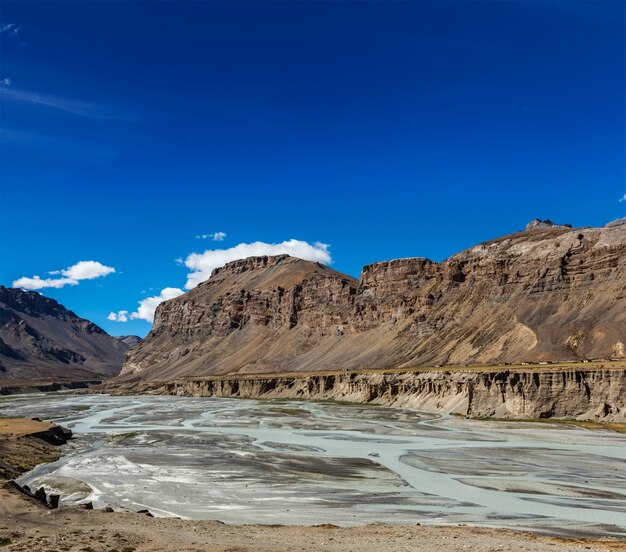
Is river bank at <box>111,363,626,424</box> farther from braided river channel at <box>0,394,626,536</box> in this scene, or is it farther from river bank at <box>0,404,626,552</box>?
river bank at <box>0,404,626,552</box>

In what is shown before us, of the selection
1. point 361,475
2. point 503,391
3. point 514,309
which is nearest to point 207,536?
point 361,475

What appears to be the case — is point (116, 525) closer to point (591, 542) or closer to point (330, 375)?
point (591, 542)

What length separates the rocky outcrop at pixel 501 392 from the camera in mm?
74188

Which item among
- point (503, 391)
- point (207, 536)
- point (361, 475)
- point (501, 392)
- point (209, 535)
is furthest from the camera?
point (501, 392)

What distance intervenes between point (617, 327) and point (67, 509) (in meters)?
115

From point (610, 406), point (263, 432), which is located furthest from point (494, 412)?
point (263, 432)

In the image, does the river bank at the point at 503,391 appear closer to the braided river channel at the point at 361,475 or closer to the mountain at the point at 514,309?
the braided river channel at the point at 361,475

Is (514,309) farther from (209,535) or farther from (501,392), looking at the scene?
(209,535)

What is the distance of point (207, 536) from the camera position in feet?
76.2

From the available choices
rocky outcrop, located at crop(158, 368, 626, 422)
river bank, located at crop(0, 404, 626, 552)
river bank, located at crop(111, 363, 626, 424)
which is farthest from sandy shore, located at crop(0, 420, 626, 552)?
river bank, located at crop(111, 363, 626, 424)

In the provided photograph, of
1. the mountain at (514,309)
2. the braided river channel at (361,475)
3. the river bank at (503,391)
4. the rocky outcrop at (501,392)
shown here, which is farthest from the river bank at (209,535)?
the mountain at (514,309)

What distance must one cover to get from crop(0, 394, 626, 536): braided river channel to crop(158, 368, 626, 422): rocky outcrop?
792 cm

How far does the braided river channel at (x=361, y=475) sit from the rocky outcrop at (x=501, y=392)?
7.92 meters

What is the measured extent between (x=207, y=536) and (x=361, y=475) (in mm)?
19003
